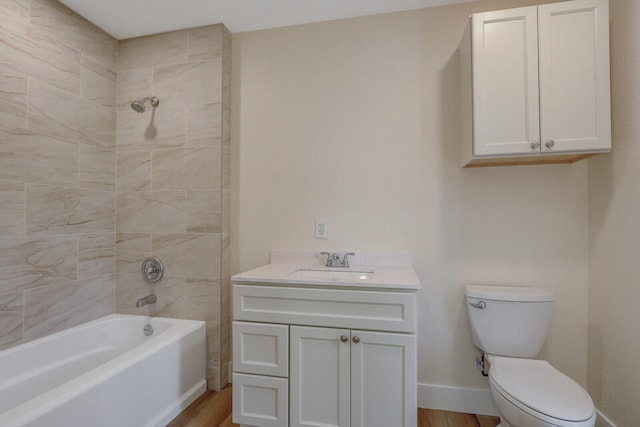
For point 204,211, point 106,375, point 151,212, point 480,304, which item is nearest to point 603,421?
point 480,304

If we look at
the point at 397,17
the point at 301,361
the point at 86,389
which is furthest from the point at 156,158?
the point at 397,17

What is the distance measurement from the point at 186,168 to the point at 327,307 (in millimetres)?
1348

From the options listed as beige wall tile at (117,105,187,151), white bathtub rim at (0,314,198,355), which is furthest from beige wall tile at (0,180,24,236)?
beige wall tile at (117,105,187,151)

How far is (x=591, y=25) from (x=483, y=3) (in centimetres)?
60

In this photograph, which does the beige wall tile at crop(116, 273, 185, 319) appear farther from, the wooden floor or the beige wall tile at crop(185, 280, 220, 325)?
the wooden floor

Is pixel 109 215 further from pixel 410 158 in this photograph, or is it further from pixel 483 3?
pixel 483 3

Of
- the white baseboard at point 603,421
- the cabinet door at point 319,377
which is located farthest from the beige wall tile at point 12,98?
the white baseboard at point 603,421

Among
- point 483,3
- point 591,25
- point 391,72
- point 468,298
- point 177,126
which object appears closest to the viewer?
point 591,25

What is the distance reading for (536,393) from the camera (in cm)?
122

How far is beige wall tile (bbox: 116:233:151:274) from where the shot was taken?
2.16 m

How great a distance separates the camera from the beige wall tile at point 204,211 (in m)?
2.03

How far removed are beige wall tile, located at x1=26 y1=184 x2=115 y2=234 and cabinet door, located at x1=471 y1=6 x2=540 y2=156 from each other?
7.62 feet

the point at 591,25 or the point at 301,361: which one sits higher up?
the point at 591,25

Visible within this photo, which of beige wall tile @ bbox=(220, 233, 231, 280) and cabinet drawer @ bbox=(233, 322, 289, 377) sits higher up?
beige wall tile @ bbox=(220, 233, 231, 280)
